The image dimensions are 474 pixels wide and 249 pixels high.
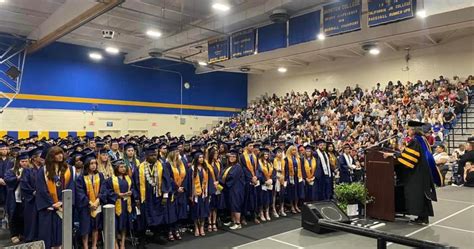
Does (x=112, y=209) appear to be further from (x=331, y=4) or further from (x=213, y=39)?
(x=213, y=39)

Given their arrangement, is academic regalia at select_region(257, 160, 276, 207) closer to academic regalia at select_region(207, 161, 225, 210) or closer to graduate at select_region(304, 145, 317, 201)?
academic regalia at select_region(207, 161, 225, 210)

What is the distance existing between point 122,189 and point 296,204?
4572 mm

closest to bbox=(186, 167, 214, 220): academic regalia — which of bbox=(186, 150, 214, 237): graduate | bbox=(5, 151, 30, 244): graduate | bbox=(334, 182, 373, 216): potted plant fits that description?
bbox=(186, 150, 214, 237): graduate

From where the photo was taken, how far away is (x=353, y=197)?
602 centimetres

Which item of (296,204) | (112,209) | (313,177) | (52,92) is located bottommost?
(296,204)

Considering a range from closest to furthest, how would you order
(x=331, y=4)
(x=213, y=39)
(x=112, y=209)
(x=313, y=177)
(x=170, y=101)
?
(x=112, y=209), (x=313, y=177), (x=331, y=4), (x=213, y=39), (x=170, y=101)

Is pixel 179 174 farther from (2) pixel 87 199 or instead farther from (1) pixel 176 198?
(2) pixel 87 199

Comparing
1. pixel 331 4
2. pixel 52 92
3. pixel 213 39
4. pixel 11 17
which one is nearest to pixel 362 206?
pixel 331 4

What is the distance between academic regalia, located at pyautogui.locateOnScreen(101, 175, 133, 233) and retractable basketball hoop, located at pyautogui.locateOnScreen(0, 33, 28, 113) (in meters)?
13.0

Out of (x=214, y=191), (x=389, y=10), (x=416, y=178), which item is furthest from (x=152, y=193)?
(x=389, y=10)

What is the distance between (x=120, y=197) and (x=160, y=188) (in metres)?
0.74

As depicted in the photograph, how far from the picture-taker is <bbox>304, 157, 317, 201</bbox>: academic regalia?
8.47m

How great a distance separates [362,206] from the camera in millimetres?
6105

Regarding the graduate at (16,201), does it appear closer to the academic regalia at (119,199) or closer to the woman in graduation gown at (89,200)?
the woman in graduation gown at (89,200)
